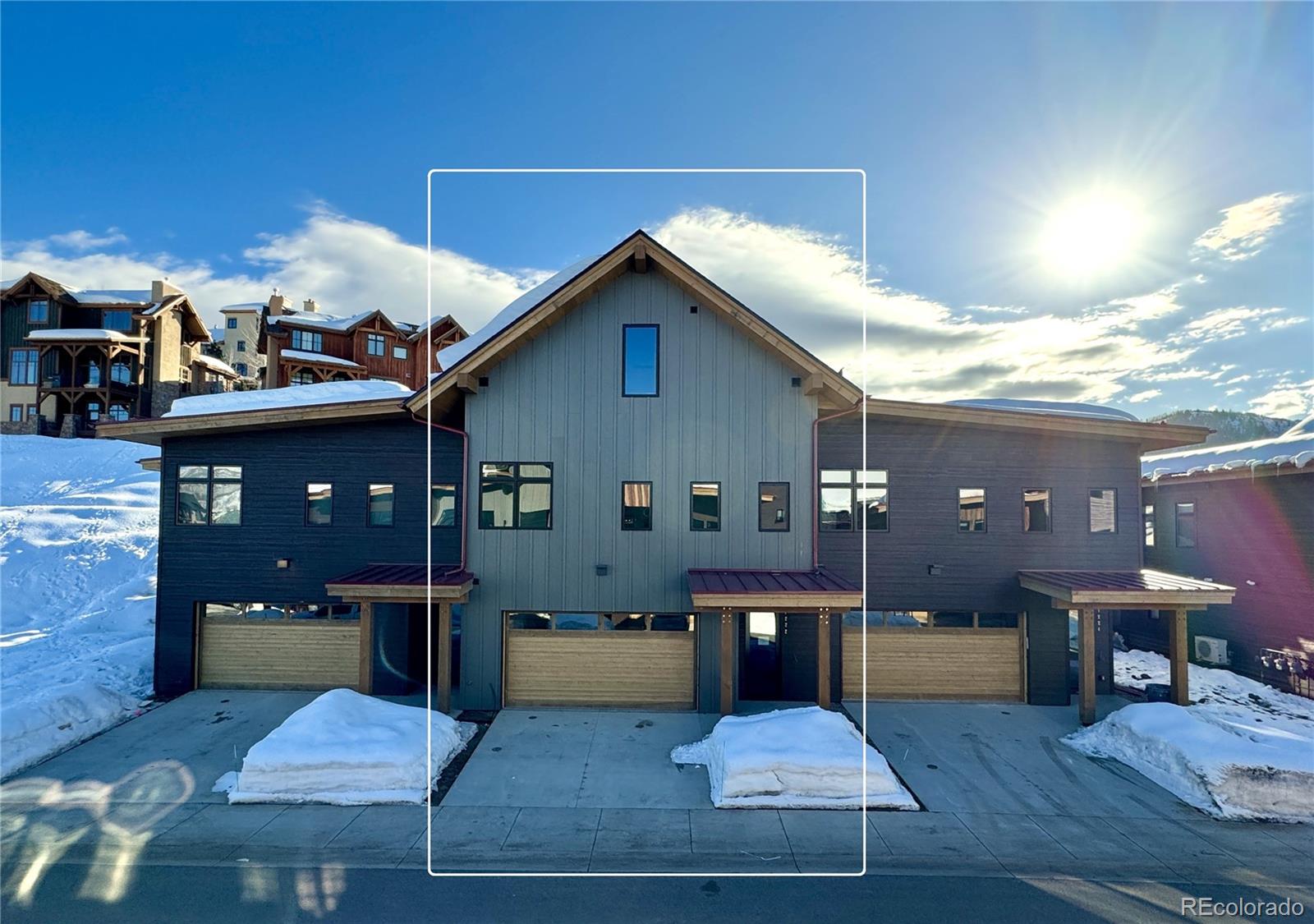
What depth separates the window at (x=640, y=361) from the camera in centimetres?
1186

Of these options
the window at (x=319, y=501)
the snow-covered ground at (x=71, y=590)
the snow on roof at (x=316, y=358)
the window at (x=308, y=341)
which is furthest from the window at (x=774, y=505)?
the window at (x=308, y=341)

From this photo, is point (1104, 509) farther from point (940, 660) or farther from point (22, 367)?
point (22, 367)

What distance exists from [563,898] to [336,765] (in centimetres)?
395

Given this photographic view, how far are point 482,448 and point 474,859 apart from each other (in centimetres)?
696

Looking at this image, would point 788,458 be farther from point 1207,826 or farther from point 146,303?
point 146,303

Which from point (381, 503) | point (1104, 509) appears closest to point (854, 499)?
point (1104, 509)

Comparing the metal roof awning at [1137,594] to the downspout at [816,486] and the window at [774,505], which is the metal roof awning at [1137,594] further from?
the window at [774,505]

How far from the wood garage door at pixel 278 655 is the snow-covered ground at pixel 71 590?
57.1 inches

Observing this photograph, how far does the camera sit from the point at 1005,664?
1241cm

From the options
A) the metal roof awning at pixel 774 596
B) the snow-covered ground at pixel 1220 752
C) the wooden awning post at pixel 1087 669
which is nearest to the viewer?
the snow-covered ground at pixel 1220 752

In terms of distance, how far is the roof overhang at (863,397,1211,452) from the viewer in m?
12.1

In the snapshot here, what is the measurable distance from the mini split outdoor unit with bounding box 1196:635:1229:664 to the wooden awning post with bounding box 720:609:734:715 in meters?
13.7

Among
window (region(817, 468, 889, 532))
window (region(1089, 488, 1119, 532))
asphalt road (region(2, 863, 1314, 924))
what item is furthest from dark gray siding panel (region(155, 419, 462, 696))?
window (region(1089, 488, 1119, 532))

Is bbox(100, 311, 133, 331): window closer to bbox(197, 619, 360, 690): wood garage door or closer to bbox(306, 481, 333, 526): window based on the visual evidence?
bbox(197, 619, 360, 690): wood garage door
